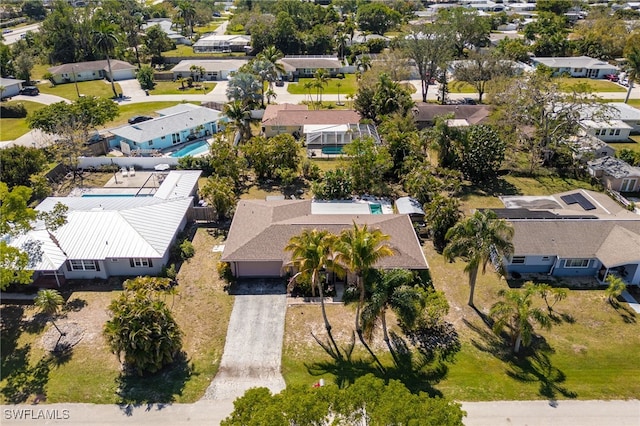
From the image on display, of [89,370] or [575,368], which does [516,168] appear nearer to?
[575,368]

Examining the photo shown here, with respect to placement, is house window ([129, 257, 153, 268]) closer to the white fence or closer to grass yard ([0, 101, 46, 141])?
the white fence

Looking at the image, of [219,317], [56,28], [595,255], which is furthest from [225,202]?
[56,28]

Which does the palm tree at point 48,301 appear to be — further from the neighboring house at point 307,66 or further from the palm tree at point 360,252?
the neighboring house at point 307,66

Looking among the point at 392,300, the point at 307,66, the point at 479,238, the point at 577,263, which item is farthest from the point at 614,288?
the point at 307,66

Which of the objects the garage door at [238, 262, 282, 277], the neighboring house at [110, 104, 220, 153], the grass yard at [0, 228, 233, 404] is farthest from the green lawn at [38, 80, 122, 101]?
the garage door at [238, 262, 282, 277]

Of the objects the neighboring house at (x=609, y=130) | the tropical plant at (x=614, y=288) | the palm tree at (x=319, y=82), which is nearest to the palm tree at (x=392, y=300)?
the tropical plant at (x=614, y=288)

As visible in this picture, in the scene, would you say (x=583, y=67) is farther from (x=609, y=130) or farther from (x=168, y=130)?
(x=168, y=130)

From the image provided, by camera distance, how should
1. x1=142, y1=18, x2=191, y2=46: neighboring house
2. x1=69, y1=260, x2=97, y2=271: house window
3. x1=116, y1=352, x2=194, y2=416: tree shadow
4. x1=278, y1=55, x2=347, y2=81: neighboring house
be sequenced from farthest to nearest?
x1=142, y1=18, x2=191, y2=46: neighboring house
x1=278, y1=55, x2=347, y2=81: neighboring house
x1=69, y1=260, x2=97, y2=271: house window
x1=116, y1=352, x2=194, y2=416: tree shadow
